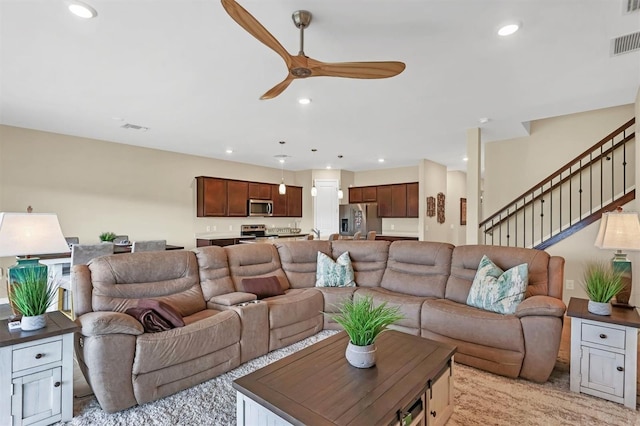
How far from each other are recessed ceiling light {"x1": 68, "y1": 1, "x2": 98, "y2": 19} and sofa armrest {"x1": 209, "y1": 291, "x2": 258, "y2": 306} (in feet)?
7.93

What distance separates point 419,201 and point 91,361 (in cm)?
687

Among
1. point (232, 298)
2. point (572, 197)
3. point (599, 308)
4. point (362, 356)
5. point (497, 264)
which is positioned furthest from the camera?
point (572, 197)

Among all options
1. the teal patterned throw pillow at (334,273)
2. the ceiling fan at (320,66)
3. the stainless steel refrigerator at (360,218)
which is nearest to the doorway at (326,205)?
the stainless steel refrigerator at (360,218)

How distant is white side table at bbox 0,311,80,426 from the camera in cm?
188

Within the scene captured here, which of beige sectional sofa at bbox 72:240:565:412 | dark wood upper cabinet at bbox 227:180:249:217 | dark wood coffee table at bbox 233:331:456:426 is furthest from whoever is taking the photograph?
dark wood upper cabinet at bbox 227:180:249:217

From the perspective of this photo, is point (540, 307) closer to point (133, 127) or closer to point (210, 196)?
point (133, 127)

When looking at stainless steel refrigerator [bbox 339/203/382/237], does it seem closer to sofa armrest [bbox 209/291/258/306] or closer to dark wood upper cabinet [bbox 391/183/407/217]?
dark wood upper cabinet [bbox 391/183/407/217]

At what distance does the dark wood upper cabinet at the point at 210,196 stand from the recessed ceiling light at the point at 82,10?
15.4 feet

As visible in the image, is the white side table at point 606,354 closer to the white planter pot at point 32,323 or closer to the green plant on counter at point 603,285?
the green plant on counter at point 603,285

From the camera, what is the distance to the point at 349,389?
1593mm

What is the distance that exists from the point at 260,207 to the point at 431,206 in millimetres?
4255

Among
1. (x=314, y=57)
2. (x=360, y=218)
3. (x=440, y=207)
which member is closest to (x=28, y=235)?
(x=314, y=57)

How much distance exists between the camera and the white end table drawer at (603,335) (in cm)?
224

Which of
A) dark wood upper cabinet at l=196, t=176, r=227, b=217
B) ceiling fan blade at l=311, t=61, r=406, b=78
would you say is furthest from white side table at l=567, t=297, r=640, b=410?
dark wood upper cabinet at l=196, t=176, r=227, b=217
